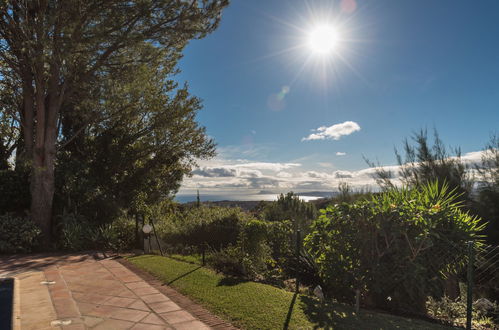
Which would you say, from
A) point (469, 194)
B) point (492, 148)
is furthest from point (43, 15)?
point (492, 148)

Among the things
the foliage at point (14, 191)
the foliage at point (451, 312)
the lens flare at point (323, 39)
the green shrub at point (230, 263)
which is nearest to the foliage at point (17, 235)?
the foliage at point (14, 191)

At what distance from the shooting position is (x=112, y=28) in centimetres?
1087

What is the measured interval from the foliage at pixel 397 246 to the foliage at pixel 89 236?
7.77 meters

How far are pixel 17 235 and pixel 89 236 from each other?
208 cm

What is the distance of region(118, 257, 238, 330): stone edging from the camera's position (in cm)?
402

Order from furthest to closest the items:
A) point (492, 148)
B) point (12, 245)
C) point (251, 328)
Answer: point (492, 148) < point (12, 245) < point (251, 328)

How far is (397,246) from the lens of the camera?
4863 mm

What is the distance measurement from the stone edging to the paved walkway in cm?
11

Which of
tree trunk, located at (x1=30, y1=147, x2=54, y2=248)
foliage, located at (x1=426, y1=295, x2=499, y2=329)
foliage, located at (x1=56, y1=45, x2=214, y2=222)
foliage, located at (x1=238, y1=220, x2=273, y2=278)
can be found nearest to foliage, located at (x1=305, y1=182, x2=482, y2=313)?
foliage, located at (x1=426, y1=295, x2=499, y2=329)

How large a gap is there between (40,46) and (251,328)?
35.6ft

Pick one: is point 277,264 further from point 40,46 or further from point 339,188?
point 40,46

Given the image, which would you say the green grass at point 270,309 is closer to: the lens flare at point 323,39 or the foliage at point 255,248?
the foliage at point 255,248

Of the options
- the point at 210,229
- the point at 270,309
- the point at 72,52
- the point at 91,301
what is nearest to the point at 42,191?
the point at 72,52

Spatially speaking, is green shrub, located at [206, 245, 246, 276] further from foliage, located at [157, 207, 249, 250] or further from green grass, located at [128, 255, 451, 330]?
foliage, located at [157, 207, 249, 250]
